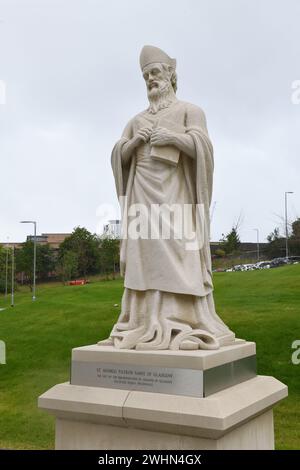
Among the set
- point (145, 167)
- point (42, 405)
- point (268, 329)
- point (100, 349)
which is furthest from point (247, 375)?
point (268, 329)

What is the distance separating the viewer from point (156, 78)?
18.3 ft

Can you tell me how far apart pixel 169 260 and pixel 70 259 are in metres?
44.2

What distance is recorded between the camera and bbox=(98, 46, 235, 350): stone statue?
486 cm

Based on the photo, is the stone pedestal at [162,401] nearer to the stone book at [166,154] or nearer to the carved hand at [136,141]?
the stone book at [166,154]

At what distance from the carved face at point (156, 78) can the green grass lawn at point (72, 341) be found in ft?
18.8

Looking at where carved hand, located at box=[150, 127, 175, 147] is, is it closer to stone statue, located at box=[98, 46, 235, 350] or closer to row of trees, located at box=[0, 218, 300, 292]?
stone statue, located at box=[98, 46, 235, 350]

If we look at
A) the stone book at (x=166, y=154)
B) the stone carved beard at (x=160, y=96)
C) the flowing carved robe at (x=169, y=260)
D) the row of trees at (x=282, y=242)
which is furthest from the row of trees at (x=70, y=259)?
the stone book at (x=166, y=154)

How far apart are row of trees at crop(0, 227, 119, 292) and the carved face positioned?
3966cm

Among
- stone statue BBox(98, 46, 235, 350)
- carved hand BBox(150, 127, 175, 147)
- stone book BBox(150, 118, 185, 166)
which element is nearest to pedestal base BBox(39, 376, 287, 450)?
stone statue BBox(98, 46, 235, 350)

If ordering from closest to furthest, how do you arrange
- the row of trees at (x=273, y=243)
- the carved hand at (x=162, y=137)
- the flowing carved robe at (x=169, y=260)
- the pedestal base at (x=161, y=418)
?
the pedestal base at (x=161, y=418) → the flowing carved robe at (x=169, y=260) → the carved hand at (x=162, y=137) → the row of trees at (x=273, y=243)

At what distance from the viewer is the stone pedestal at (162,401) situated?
156 inches

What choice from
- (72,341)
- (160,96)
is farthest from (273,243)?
(160,96)
